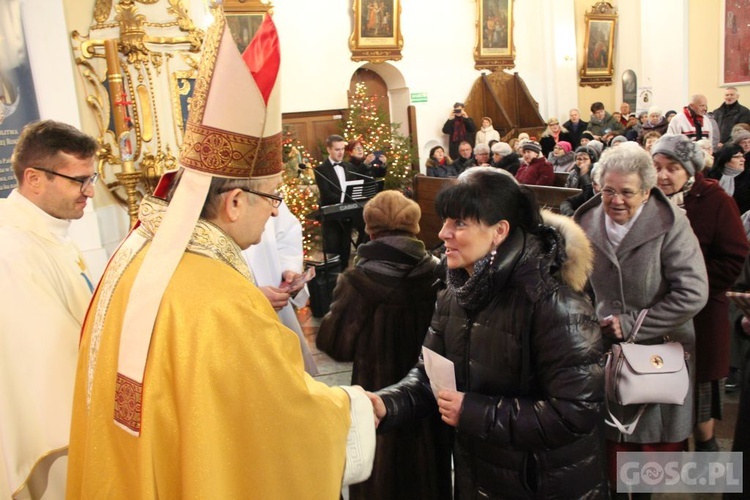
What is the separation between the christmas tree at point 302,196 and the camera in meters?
8.22

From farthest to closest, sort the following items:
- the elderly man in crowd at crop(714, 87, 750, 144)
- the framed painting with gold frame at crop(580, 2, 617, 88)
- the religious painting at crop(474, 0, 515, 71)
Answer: the framed painting with gold frame at crop(580, 2, 617, 88) < the religious painting at crop(474, 0, 515, 71) < the elderly man in crowd at crop(714, 87, 750, 144)

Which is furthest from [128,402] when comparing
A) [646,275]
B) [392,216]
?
[646,275]

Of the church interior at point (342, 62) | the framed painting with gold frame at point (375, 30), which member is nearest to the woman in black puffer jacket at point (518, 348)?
the church interior at point (342, 62)

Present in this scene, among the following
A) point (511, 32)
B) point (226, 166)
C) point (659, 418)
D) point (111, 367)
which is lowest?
point (659, 418)

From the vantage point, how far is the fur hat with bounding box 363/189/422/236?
271cm

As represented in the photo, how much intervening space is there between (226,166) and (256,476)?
0.70m

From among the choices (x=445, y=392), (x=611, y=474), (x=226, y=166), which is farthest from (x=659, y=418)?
(x=226, y=166)

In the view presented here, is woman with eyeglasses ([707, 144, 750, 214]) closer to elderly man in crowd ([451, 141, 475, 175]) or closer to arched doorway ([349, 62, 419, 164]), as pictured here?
elderly man in crowd ([451, 141, 475, 175])

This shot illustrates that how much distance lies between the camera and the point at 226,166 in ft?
4.95

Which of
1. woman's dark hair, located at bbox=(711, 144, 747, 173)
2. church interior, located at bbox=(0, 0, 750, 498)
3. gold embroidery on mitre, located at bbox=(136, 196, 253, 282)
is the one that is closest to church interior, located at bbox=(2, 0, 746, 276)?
church interior, located at bbox=(0, 0, 750, 498)

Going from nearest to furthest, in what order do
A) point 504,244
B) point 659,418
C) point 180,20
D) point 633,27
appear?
1. point 504,244
2. point 659,418
3. point 180,20
4. point 633,27

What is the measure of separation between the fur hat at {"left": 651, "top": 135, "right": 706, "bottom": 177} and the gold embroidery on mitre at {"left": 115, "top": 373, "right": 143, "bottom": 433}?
8.47ft

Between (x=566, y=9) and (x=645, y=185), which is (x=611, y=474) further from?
(x=566, y=9)

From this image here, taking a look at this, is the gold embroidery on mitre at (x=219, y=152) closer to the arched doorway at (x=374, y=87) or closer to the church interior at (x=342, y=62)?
the church interior at (x=342, y=62)
